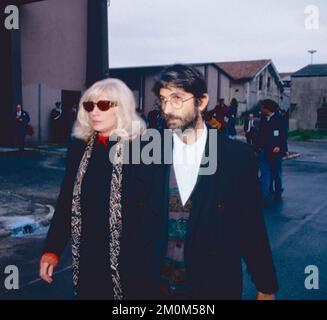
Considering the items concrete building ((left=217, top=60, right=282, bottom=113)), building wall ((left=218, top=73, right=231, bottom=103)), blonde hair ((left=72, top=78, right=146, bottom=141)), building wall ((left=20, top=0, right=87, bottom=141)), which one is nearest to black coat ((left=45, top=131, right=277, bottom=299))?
blonde hair ((left=72, top=78, right=146, bottom=141))

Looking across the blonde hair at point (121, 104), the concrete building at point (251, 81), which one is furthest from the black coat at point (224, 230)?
the concrete building at point (251, 81)

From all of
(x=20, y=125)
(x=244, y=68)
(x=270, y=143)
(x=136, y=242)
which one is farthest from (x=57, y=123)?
(x=244, y=68)

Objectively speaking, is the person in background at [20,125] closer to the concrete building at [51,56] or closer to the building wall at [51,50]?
the concrete building at [51,56]

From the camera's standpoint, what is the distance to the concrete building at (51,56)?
17.0 m

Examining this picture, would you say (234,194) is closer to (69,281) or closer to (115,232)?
(115,232)

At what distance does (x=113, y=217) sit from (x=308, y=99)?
35.4 meters

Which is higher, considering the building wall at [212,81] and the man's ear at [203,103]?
the building wall at [212,81]

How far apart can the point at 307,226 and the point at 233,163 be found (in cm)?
540

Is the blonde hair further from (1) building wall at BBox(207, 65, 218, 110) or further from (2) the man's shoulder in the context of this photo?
(1) building wall at BBox(207, 65, 218, 110)

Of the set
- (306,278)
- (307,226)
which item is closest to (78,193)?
(306,278)

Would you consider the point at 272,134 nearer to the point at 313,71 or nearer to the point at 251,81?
the point at 313,71

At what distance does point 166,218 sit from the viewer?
7.71 ft

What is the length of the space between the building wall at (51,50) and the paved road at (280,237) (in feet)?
22.0
